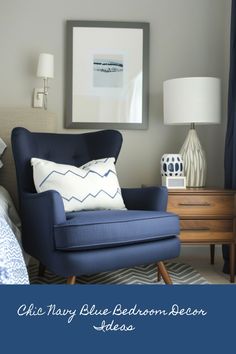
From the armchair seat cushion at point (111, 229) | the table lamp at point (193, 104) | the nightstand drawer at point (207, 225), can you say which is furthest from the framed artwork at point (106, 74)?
the armchair seat cushion at point (111, 229)

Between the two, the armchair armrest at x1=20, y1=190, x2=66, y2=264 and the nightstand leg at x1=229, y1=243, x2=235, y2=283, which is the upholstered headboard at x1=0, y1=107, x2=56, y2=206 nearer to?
the armchair armrest at x1=20, y1=190, x2=66, y2=264

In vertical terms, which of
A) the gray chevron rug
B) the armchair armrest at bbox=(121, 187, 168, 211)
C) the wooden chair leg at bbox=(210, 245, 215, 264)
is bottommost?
the gray chevron rug

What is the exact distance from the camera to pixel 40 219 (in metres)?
2.09

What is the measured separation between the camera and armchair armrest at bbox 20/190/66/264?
195 centimetres

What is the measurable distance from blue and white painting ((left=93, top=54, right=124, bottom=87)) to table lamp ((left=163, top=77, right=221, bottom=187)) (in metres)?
0.45

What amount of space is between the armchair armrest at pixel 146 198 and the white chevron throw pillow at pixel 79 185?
0.08 metres

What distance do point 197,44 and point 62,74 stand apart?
1.03 meters

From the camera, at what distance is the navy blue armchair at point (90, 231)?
189cm

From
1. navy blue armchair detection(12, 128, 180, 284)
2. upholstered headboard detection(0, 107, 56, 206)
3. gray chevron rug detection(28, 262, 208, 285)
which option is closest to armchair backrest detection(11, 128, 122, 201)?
navy blue armchair detection(12, 128, 180, 284)

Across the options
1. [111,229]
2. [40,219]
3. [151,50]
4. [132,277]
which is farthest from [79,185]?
[151,50]

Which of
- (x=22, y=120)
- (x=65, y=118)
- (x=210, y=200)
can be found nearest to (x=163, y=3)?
(x=65, y=118)

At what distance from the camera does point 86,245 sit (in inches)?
74.2

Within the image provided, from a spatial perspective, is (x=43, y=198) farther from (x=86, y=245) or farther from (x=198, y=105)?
(x=198, y=105)

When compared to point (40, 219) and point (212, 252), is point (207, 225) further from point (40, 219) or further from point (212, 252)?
point (40, 219)
